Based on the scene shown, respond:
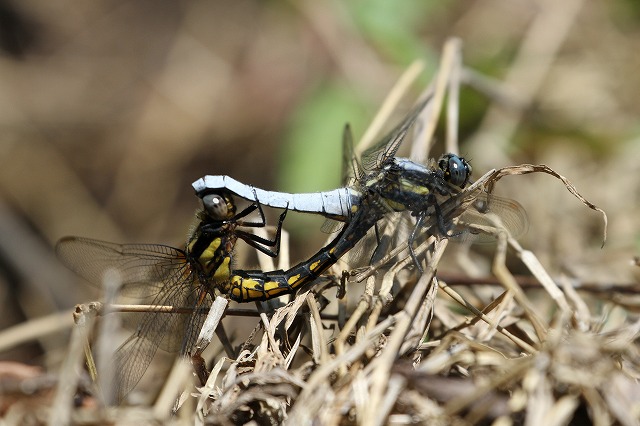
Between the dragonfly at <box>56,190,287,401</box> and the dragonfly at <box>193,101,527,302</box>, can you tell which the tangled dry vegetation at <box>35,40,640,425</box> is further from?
the dragonfly at <box>56,190,287,401</box>

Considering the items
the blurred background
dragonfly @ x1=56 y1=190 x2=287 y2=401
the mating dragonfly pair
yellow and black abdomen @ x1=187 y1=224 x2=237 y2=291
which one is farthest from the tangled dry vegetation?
the blurred background

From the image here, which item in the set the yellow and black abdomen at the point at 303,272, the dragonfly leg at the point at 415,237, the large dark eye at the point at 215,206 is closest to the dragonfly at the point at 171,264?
the large dark eye at the point at 215,206

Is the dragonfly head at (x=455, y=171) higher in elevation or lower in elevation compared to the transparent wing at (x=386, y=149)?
lower

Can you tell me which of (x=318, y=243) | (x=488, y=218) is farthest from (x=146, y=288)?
(x=318, y=243)

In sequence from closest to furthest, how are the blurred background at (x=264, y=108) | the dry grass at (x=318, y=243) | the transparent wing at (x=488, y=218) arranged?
the dry grass at (x=318, y=243)
the transparent wing at (x=488, y=218)
the blurred background at (x=264, y=108)


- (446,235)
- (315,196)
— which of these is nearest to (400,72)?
(315,196)

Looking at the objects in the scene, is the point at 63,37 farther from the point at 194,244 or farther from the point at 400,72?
the point at 194,244

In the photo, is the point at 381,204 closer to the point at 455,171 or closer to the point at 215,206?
the point at 455,171

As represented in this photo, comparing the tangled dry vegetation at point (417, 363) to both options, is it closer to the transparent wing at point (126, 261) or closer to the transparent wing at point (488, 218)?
the transparent wing at point (488, 218)
